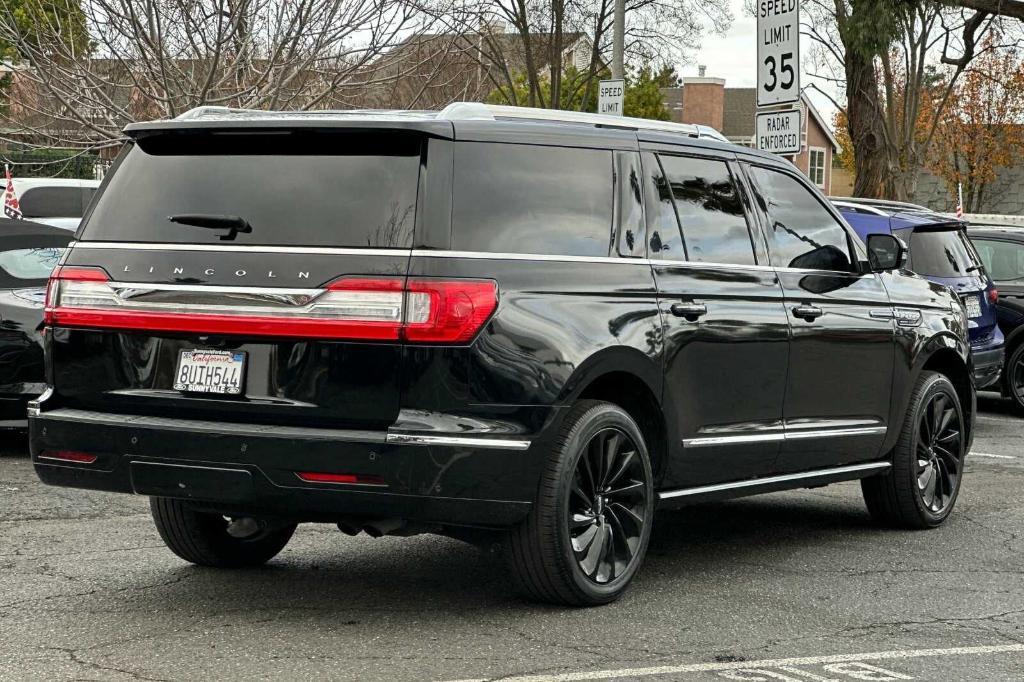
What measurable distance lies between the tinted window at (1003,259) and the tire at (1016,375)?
78 centimetres

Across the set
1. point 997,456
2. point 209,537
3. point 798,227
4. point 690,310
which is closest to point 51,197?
point 997,456

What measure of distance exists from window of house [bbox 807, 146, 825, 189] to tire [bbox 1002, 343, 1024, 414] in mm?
71703

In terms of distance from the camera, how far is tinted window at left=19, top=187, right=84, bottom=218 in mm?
22125

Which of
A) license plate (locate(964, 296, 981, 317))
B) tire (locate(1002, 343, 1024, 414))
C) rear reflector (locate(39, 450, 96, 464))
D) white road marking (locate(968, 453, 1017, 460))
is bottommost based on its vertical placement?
white road marking (locate(968, 453, 1017, 460))

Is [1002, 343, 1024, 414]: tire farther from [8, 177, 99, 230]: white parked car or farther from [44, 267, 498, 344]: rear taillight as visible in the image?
[8, 177, 99, 230]: white parked car

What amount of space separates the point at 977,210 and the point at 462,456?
74988 mm

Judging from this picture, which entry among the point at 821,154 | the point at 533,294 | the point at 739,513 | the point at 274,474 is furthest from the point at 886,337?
the point at 821,154

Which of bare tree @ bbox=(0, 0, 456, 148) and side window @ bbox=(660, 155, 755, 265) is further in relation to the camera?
bare tree @ bbox=(0, 0, 456, 148)

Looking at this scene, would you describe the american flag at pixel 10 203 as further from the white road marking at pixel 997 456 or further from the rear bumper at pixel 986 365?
the white road marking at pixel 997 456

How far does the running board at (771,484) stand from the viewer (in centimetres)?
666

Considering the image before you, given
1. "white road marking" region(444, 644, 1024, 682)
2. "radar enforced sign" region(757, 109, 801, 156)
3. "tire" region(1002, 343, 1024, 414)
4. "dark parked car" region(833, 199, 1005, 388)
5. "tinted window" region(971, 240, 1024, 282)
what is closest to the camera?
"white road marking" region(444, 644, 1024, 682)

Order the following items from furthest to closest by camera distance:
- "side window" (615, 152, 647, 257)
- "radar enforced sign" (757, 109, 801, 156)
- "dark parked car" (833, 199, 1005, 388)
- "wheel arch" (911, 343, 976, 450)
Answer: "radar enforced sign" (757, 109, 801, 156)
"dark parked car" (833, 199, 1005, 388)
"wheel arch" (911, 343, 976, 450)
"side window" (615, 152, 647, 257)

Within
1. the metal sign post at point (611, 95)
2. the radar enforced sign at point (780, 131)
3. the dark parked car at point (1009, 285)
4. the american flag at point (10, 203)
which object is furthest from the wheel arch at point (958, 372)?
the american flag at point (10, 203)

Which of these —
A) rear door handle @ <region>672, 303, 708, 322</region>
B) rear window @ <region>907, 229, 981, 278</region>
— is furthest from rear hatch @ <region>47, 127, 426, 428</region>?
rear window @ <region>907, 229, 981, 278</region>
